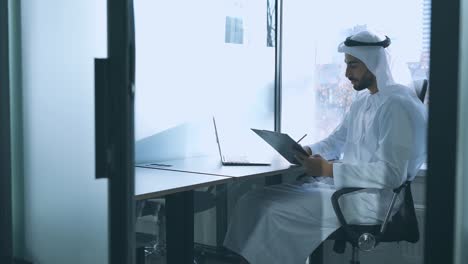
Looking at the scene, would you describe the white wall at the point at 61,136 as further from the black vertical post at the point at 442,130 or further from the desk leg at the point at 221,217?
the desk leg at the point at 221,217

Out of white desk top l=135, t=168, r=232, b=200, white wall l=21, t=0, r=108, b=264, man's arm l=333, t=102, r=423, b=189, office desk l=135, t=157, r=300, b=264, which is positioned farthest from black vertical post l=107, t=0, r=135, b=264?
man's arm l=333, t=102, r=423, b=189

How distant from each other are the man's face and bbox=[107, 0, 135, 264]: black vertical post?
145 cm

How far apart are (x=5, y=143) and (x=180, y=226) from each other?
76 cm

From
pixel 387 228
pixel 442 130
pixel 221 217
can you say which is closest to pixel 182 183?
pixel 387 228

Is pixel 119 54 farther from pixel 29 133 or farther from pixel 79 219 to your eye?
pixel 29 133

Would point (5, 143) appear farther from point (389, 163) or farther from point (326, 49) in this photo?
point (326, 49)

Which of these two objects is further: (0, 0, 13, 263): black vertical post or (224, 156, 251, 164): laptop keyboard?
(224, 156, 251, 164): laptop keyboard

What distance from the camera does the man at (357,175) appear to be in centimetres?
218

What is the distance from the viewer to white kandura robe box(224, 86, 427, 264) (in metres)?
2.18

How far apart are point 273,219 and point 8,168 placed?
3.78 ft

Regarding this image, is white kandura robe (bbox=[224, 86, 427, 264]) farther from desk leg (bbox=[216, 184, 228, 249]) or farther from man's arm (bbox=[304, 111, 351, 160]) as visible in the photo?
desk leg (bbox=[216, 184, 228, 249])

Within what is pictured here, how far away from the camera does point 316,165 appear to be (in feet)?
7.61

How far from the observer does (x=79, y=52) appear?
149 centimetres

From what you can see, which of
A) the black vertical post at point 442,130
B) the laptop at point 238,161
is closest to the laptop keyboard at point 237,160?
the laptop at point 238,161
